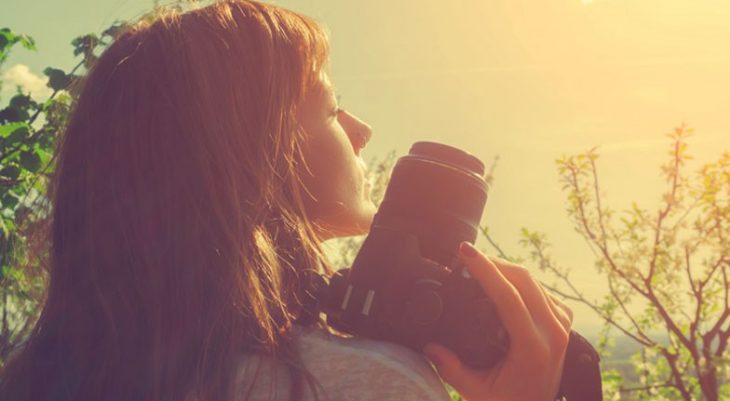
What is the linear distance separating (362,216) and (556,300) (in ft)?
1.44

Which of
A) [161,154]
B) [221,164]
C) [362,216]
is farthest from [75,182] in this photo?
[362,216]

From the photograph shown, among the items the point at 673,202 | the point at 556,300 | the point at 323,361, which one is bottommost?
the point at 673,202

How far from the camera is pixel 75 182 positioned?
1562 mm

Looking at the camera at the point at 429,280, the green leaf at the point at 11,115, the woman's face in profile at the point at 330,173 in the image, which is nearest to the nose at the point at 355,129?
the woman's face in profile at the point at 330,173

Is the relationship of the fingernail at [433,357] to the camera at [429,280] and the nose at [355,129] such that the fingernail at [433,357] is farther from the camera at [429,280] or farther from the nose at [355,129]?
the nose at [355,129]

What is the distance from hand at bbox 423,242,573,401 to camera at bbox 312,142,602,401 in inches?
0.7

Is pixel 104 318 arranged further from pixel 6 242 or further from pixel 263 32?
pixel 6 242

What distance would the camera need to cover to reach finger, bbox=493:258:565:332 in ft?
4.58

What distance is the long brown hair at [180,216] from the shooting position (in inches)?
52.1

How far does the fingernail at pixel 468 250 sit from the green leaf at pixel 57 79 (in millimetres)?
3153

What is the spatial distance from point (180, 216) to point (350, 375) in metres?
0.49

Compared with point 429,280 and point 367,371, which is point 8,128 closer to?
point 429,280

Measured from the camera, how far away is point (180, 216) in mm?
1433

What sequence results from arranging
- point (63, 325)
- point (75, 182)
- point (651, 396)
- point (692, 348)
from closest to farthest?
point (63, 325) → point (75, 182) → point (692, 348) → point (651, 396)
